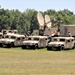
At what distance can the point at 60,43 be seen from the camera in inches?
1620

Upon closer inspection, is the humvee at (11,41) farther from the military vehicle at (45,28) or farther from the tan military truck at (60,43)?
the military vehicle at (45,28)

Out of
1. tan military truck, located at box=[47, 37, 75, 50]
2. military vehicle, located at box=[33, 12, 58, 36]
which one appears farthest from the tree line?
tan military truck, located at box=[47, 37, 75, 50]

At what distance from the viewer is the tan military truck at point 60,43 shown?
40594 mm

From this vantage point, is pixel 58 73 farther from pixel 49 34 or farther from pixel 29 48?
pixel 49 34

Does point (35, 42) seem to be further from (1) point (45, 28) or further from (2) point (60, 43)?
(1) point (45, 28)

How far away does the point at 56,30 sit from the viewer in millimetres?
53625

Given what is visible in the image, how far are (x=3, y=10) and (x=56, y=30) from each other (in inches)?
3237

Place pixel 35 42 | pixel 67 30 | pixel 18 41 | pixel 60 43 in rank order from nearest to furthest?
pixel 60 43
pixel 35 42
pixel 18 41
pixel 67 30

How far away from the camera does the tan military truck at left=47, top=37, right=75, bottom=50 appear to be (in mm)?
40594

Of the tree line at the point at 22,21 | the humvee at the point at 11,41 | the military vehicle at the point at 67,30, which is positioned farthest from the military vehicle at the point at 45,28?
the tree line at the point at 22,21

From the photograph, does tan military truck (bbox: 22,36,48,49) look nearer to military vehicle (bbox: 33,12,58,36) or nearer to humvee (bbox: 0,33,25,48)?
humvee (bbox: 0,33,25,48)

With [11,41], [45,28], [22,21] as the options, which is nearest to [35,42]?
[11,41]

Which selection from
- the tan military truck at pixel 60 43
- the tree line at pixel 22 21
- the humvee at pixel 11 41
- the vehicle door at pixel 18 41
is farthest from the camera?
the tree line at pixel 22 21

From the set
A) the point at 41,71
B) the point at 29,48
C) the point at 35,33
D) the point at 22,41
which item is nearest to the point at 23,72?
the point at 41,71
